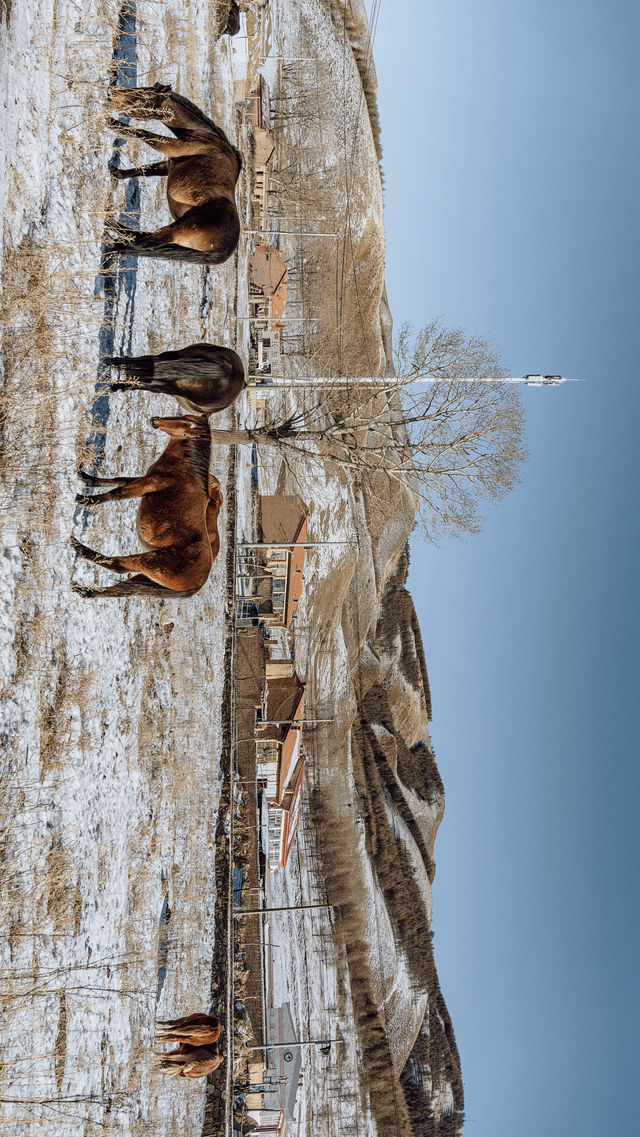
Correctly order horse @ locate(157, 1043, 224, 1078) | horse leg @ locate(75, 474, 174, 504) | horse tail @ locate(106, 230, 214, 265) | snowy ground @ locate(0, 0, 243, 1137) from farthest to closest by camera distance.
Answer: horse @ locate(157, 1043, 224, 1078)
horse tail @ locate(106, 230, 214, 265)
snowy ground @ locate(0, 0, 243, 1137)
horse leg @ locate(75, 474, 174, 504)

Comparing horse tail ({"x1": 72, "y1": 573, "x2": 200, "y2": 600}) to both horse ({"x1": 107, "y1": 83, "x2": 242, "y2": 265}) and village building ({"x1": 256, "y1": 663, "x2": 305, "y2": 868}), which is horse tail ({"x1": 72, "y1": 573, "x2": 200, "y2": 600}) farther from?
village building ({"x1": 256, "y1": 663, "x2": 305, "y2": 868})

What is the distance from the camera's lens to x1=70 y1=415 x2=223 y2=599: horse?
7719mm

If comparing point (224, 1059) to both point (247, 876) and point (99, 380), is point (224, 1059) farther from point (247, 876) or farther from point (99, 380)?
point (99, 380)

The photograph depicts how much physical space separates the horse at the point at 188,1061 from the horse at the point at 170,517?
793 centimetres

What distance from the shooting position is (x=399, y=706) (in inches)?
1019

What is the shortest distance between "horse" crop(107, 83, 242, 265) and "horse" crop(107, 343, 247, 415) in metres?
1.48

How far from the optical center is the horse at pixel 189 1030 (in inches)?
419

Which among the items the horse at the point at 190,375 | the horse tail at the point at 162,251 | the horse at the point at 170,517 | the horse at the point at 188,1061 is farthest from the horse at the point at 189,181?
the horse at the point at 188,1061

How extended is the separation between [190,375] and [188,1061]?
10.6 meters

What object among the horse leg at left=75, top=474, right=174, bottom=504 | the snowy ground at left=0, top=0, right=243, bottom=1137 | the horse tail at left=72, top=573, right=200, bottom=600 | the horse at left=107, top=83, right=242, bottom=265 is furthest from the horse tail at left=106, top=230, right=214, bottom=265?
the horse tail at left=72, top=573, right=200, bottom=600

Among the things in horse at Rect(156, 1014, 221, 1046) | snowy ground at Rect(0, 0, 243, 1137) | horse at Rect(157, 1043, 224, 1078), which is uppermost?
snowy ground at Rect(0, 0, 243, 1137)

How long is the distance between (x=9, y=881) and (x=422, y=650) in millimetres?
21564

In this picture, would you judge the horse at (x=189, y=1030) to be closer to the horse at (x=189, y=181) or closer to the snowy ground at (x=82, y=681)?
the snowy ground at (x=82, y=681)

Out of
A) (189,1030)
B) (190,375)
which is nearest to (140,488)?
(190,375)
